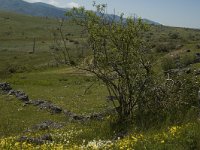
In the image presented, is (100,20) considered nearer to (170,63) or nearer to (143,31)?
(143,31)

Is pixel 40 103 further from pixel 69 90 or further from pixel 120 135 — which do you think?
pixel 120 135

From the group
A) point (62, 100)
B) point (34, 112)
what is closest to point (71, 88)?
point (62, 100)

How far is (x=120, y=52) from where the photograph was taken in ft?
59.6

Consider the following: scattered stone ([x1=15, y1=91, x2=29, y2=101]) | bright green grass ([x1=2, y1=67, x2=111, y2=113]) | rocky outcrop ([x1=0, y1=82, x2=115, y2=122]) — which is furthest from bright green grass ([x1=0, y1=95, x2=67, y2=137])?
bright green grass ([x1=2, y1=67, x2=111, y2=113])

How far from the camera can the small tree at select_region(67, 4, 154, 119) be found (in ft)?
58.3

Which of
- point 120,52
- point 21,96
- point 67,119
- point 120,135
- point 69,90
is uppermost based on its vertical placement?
point 120,52

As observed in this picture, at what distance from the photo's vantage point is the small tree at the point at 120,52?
17781 mm

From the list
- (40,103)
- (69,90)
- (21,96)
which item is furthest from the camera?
(69,90)

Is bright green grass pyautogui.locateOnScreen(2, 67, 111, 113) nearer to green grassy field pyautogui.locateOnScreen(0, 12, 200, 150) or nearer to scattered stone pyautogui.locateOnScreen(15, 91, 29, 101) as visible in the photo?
green grassy field pyautogui.locateOnScreen(0, 12, 200, 150)

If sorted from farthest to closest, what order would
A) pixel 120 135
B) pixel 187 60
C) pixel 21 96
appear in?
1. pixel 187 60
2. pixel 21 96
3. pixel 120 135

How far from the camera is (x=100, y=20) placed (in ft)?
59.0

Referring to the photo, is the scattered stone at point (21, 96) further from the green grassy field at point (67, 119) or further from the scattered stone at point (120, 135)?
the scattered stone at point (120, 135)

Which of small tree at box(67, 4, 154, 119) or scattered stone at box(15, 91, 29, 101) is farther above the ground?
small tree at box(67, 4, 154, 119)

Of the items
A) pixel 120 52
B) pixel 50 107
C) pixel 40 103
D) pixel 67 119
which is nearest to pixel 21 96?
pixel 40 103
